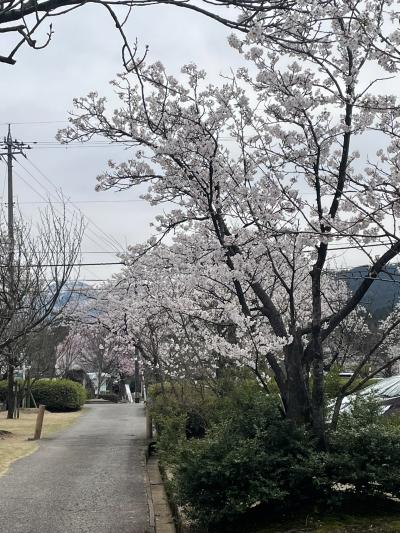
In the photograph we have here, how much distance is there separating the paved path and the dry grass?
35cm

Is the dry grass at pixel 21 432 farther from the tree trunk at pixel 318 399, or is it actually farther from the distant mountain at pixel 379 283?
the tree trunk at pixel 318 399

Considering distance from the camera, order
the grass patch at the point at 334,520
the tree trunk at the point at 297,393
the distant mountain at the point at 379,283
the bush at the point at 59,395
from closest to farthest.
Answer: the grass patch at the point at 334,520 → the distant mountain at the point at 379,283 → the tree trunk at the point at 297,393 → the bush at the point at 59,395

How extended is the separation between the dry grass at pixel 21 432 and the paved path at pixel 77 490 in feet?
1.14

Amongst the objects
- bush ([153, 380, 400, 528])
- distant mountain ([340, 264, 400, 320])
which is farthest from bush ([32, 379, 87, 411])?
bush ([153, 380, 400, 528])

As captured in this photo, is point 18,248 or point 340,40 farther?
point 18,248

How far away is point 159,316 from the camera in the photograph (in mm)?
15086

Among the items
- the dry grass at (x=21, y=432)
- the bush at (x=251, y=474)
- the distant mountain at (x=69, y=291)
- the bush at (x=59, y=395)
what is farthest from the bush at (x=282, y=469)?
the bush at (x=59, y=395)

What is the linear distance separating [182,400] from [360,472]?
25.5ft

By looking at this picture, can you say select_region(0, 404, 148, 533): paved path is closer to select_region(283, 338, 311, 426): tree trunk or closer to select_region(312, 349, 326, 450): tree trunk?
select_region(283, 338, 311, 426): tree trunk

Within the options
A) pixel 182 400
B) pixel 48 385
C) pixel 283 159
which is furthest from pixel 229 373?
pixel 48 385

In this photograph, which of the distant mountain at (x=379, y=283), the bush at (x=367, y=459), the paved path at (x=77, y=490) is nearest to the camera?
the bush at (x=367, y=459)

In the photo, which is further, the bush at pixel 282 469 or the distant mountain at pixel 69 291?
the distant mountain at pixel 69 291

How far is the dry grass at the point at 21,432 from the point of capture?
48.7 ft

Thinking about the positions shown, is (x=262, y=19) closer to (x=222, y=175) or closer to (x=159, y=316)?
(x=222, y=175)
